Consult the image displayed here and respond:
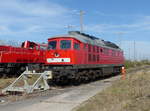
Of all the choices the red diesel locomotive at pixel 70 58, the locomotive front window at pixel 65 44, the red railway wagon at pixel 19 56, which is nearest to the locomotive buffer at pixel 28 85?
the red diesel locomotive at pixel 70 58

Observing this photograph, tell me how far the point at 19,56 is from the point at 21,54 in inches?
13.0

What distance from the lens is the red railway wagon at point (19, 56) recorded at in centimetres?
2372

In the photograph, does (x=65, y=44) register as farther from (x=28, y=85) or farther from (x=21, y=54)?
(x=21, y=54)

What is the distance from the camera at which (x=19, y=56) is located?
2530 centimetres

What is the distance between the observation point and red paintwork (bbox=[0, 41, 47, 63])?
23.7 metres

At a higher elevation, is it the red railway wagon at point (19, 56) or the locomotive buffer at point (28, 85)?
the red railway wagon at point (19, 56)

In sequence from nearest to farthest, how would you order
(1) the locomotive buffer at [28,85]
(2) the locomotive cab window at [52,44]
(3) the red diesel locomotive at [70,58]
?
(1) the locomotive buffer at [28,85], (3) the red diesel locomotive at [70,58], (2) the locomotive cab window at [52,44]

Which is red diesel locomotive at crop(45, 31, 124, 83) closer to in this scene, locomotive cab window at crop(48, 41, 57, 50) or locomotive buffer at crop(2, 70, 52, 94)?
locomotive cab window at crop(48, 41, 57, 50)

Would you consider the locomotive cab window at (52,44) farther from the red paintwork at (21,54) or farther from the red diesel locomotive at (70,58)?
the red paintwork at (21,54)

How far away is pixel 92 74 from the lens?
2256cm

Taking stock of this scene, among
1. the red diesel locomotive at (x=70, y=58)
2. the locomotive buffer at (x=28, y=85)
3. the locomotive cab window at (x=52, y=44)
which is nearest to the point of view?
the locomotive buffer at (x=28, y=85)

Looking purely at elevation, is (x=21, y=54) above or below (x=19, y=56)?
above

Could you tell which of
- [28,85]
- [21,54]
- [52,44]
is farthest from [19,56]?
[28,85]

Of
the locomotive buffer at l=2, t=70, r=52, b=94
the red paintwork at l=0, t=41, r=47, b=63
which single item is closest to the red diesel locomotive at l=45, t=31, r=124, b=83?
the locomotive buffer at l=2, t=70, r=52, b=94
